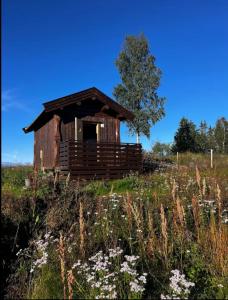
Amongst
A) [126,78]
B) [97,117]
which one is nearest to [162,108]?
[126,78]

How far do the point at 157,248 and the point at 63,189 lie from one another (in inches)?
144

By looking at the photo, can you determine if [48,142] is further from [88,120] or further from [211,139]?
[211,139]

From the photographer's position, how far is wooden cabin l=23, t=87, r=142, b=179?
14815 mm

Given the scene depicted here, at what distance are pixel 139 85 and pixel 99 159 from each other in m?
20.4

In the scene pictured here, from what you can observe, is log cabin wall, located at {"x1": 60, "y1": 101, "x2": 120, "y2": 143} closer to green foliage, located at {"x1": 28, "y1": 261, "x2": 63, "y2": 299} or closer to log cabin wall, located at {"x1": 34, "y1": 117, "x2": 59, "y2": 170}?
log cabin wall, located at {"x1": 34, "y1": 117, "x2": 59, "y2": 170}

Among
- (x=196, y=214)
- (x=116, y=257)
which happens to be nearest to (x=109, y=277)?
(x=116, y=257)

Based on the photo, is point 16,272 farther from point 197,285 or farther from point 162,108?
point 162,108

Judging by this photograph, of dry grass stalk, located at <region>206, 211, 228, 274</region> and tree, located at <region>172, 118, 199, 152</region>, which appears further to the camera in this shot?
tree, located at <region>172, 118, 199, 152</region>

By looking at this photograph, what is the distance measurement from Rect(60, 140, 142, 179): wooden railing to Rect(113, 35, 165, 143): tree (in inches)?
669

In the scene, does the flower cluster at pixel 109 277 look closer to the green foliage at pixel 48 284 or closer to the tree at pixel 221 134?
the green foliage at pixel 48 284

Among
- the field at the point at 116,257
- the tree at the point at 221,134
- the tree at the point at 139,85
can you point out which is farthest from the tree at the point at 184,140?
the field at the point at 116,257

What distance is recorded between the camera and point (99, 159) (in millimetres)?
15180

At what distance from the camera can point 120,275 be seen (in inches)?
151

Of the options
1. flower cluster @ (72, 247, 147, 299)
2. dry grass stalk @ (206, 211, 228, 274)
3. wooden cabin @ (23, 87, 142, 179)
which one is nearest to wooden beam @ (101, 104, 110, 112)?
wooden cabin @ (23, 87, 142, 179)
